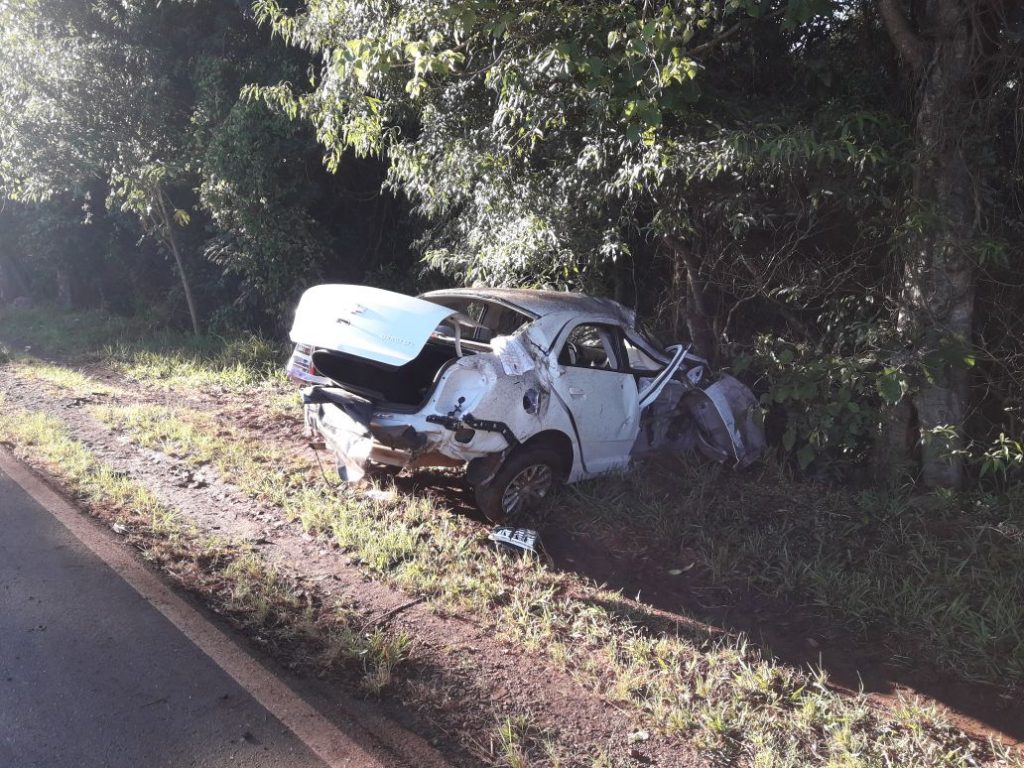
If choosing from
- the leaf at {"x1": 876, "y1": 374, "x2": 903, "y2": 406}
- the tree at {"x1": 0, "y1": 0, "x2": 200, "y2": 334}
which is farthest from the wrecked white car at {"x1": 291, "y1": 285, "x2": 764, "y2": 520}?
the tree at {"x1": 0, "y1": 0, "x2": 200, "y2": 334}

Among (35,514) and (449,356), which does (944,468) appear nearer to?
(449,356)

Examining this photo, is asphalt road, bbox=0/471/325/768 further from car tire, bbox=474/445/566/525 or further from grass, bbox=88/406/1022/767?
car tire, bbox=474/445/566/525

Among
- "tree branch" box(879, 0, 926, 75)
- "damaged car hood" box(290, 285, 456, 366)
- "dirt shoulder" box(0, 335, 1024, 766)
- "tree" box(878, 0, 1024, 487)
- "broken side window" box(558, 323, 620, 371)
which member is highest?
"tree branch" box(879, 0, 926, 75)

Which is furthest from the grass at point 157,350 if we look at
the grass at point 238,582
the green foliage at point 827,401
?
the green foliage at point 827,401

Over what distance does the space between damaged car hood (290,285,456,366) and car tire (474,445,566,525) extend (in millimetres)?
1170

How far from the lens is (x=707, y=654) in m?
4.36

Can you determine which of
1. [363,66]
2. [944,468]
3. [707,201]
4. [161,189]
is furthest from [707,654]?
[161,189]

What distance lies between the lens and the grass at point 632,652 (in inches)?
142

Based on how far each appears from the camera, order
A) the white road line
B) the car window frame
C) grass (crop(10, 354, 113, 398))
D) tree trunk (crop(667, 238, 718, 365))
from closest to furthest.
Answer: the white road line
the car window frame
tree trunk (crop(667, 238, 718, 365))
grass (crop(10, 354, 113, 398))

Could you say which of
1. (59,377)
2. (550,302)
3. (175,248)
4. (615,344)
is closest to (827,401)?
(615,344)

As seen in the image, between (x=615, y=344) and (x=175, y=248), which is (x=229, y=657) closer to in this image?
(x=615, y=344)

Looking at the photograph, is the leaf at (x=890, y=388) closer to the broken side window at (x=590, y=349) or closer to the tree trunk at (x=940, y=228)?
the tree trunk at (x=940, y=228)

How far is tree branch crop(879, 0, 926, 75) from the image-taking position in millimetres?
5934

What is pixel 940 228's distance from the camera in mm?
5863
